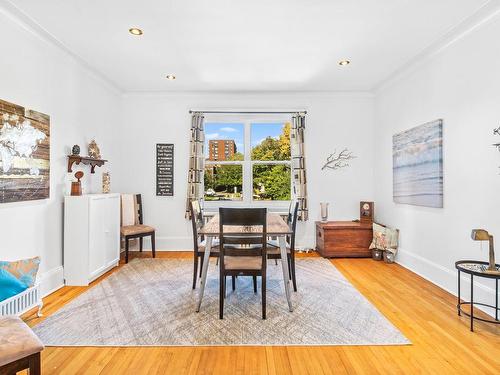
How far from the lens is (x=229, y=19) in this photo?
8.98 ft

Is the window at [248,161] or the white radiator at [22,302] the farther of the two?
the window at [248,161]

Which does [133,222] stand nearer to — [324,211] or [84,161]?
[84,161]

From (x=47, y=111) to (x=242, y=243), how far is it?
100 inches

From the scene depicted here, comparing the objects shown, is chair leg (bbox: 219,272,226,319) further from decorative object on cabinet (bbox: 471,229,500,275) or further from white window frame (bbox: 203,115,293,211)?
white window frame (bbox: 203,115,293,211)

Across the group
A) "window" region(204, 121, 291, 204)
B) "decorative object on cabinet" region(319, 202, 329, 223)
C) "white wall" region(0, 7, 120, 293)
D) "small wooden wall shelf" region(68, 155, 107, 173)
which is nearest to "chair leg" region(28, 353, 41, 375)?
"white wall" region(0, 7, 120, 293)

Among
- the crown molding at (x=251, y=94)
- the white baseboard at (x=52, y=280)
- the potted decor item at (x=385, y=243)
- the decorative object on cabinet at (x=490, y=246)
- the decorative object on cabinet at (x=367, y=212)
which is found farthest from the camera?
the crown molding at (x=251, y=94)


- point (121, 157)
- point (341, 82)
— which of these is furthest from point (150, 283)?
point (341, 82)

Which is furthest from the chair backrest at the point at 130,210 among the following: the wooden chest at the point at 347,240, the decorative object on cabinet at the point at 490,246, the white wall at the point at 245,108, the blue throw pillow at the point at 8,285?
the decorative object on cabinet at the point at 490,246

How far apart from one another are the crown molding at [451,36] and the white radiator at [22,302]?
4497 mm

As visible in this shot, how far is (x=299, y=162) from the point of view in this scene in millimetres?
4941

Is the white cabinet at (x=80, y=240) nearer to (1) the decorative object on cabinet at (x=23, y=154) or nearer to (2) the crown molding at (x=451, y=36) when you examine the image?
(1) the decorative object on cabinet at (x=23, y=154)

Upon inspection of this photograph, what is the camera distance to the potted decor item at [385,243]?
421 cm

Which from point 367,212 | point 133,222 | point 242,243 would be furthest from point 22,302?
point 367,212

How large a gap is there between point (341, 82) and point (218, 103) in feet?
6.63
